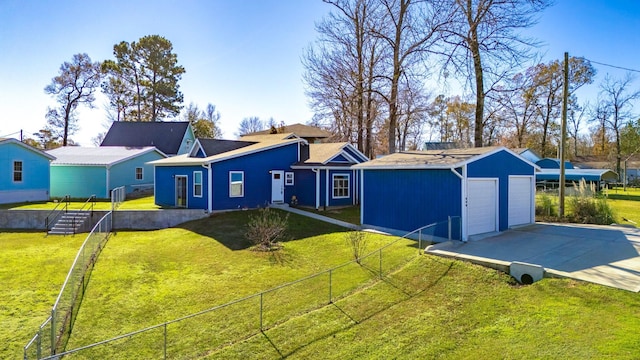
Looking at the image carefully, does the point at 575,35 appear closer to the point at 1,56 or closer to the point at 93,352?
the point at 93,352

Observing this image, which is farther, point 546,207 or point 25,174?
point 25,174

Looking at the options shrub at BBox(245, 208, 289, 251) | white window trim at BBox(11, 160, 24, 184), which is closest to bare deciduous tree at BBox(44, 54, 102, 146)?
white window trim at BBox(11, 160, 24, 184)

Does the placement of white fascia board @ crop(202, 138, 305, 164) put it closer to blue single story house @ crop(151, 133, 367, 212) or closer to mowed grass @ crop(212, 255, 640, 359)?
blue single story house @ crop(151, 133, 367, 212)

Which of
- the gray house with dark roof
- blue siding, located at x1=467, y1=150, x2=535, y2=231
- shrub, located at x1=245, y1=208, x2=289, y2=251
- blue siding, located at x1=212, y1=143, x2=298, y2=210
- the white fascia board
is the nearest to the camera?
blue siding, located at x1=467, y1=150, x2=535, y2=231

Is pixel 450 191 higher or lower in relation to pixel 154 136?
lower

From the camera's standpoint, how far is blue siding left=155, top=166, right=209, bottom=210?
60.1ft

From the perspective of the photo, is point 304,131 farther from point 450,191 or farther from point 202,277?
point 202,277

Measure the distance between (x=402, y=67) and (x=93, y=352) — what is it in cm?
2072

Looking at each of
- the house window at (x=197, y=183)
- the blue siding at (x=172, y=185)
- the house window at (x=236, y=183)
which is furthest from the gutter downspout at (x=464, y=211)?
the house window at (x=197, y=183)

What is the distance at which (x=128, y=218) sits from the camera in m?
17.9

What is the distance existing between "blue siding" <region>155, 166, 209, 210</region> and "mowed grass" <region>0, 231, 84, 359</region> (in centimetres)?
506

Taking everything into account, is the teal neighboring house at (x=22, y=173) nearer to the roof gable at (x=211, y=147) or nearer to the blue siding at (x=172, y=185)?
the blue siding at (x=172, y=185)

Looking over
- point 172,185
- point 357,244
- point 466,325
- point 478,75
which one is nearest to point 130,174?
point 172,185

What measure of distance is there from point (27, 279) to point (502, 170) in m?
15.8
